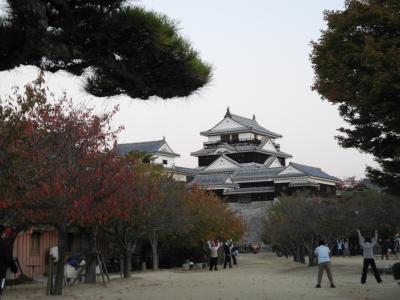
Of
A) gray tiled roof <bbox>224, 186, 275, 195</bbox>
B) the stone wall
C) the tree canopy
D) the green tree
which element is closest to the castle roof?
gray tiled roof <bbox>224, 186, 275, 195</bbox>

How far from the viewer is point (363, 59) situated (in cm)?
1210

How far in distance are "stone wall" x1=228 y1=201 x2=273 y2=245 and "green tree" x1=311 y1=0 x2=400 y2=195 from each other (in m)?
46.2

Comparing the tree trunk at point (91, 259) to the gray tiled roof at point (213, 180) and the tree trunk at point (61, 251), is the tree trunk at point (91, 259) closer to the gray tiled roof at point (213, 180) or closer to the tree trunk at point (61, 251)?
the tree trunk at point (61, 251)

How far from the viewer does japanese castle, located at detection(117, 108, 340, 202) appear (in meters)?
63.5

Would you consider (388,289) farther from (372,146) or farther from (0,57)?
(0,57)

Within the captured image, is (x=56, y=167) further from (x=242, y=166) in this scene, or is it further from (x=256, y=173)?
(x=242, y=166)

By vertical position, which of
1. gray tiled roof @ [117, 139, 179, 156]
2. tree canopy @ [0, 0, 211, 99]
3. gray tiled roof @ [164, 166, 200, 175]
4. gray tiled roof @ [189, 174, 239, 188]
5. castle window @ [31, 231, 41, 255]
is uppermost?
gray tiled roof @ [117, 139, 179, 156]

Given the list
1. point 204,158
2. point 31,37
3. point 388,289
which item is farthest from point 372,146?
point 204,158

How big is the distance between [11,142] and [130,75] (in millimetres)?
3937

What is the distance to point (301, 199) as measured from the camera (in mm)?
36094

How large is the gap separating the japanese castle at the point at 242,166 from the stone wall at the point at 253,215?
206 cm

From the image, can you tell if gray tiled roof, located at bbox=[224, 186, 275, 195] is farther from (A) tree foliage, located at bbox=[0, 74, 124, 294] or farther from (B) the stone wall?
(A) tree foliage, located at bbox=[0, 74, 124, 294]

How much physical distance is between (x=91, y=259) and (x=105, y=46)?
483 inches

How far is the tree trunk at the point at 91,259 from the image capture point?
1995cm
